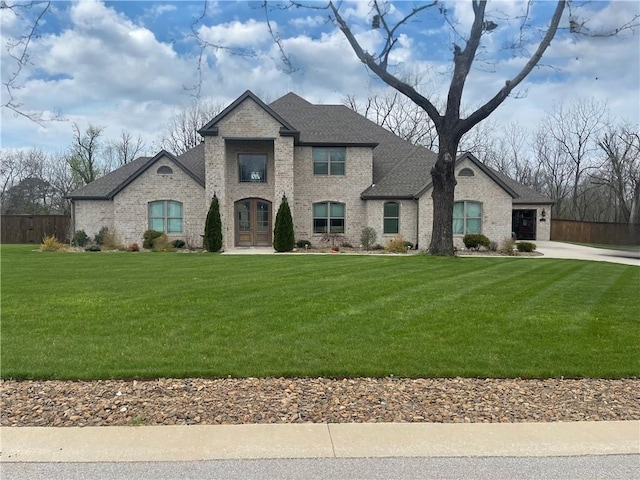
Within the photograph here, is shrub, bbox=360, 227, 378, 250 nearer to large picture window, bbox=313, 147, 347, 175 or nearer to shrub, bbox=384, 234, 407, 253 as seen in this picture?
shrub, bbox=384, 234, 407, 253

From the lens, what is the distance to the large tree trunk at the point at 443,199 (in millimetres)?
18094

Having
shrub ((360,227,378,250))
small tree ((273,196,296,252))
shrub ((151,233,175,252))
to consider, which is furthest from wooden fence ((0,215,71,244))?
shrub ((360,227,378,250))

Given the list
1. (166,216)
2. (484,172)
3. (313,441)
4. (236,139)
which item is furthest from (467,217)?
(313,441)

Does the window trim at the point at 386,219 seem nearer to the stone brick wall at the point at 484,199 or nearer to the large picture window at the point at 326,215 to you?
the stone brick wall at the point at 484,199

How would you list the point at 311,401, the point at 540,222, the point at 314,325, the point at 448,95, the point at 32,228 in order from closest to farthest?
1. the point at 311,401
2. the point at 314,325
3. the point at 448,95
4. the point at 32,228
5. the point at 540,222

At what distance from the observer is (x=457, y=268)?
46.6 feet

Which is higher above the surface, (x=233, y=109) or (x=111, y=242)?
(x=233, y=109)

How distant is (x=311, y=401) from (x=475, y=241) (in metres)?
19.7

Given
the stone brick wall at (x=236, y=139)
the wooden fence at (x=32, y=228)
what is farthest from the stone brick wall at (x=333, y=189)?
the wooden fence at (x=32, y=228)

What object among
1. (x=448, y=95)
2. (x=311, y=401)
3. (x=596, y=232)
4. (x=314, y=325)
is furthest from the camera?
(x=596, y=232)

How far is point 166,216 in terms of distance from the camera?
915 inches

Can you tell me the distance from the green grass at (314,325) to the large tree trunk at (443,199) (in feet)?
20.6

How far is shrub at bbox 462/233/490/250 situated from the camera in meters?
22.2

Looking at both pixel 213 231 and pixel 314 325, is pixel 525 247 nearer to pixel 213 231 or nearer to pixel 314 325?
pixel 213 231
